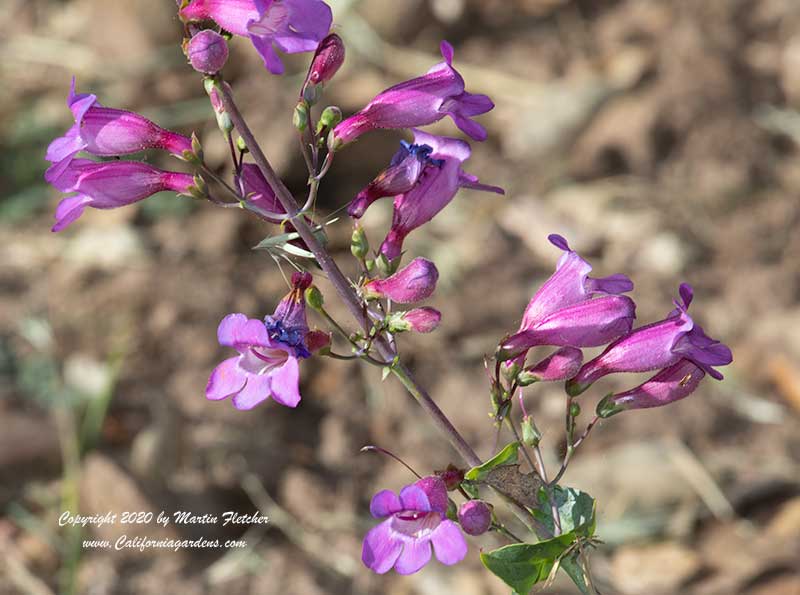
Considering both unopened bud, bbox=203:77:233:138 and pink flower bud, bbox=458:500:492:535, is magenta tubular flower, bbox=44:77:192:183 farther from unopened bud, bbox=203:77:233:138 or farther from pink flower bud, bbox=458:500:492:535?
pink flower bud, bbox=458:500:492:535

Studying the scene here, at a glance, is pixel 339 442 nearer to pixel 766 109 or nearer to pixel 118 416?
pixel 118 416

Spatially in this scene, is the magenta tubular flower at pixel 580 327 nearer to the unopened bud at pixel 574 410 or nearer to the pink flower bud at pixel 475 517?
the unopened bud at pixel 574 410

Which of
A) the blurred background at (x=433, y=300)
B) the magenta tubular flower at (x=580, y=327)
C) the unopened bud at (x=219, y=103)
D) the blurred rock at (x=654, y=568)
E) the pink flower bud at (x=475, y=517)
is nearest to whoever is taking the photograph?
the unopened bud at (x=219, y=103)

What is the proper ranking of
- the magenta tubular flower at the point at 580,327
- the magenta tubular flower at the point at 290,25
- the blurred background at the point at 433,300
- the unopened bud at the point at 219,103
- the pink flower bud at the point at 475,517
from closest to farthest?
the magenta tubular flower at the point at 290,25 → the unopened bud at the point at 219,103 → the pink flower bud at the point at 475,517 → the magenta tubular flower at the point at 580,327 → the blurred background at the point at 433,300

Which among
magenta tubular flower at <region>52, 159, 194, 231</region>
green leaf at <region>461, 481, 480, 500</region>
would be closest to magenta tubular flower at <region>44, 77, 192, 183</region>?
magenta tubular flower at <region>52, 159, 194, 231</region>

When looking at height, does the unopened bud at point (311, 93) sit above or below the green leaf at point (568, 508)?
above

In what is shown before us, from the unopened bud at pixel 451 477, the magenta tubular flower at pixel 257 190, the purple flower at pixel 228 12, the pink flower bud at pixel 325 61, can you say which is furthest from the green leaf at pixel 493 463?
the purple flower at pixel 228 12
